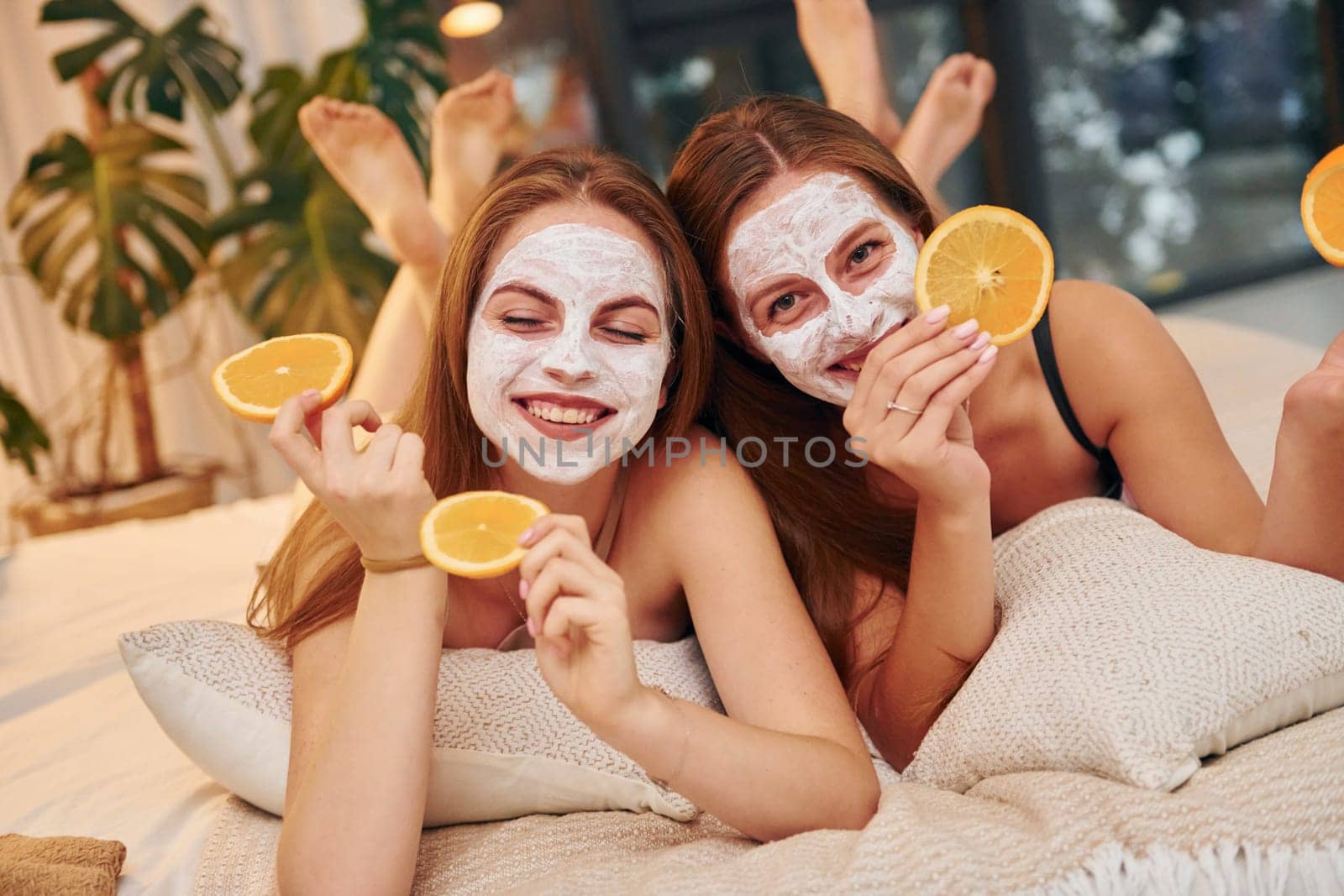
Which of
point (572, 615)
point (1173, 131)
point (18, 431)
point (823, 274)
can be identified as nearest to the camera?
point (572, 615)

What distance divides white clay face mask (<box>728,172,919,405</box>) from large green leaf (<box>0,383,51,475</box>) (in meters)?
2.40

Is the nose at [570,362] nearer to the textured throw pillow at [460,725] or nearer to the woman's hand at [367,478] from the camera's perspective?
the woman's hand at [367,478]

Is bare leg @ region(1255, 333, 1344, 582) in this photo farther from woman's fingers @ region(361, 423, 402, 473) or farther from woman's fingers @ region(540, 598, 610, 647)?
woman's fingers @ region(361, 423, 402, 473)

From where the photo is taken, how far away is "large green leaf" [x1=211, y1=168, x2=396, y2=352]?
3342mm

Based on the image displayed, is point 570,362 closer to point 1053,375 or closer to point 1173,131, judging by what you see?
point 1053,375

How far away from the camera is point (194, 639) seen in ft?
4.35

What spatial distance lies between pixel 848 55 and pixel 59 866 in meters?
2.00

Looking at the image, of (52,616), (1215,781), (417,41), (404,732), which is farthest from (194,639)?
(417,41)

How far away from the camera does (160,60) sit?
131 inches

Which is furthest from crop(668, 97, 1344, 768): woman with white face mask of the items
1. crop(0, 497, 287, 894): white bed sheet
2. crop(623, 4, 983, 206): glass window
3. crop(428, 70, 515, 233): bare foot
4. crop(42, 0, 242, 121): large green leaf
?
crop(623, 4, 983, 206): glass window

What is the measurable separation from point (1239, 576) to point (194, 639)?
1.13 metres

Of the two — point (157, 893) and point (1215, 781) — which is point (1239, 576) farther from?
point (157, 893)

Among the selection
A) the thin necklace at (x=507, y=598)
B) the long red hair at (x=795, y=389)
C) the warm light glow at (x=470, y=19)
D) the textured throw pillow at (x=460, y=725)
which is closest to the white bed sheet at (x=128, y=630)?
the textured throw pillow at (x=460, y=725)

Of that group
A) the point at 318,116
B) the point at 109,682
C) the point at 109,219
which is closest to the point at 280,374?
the point at 109,682
